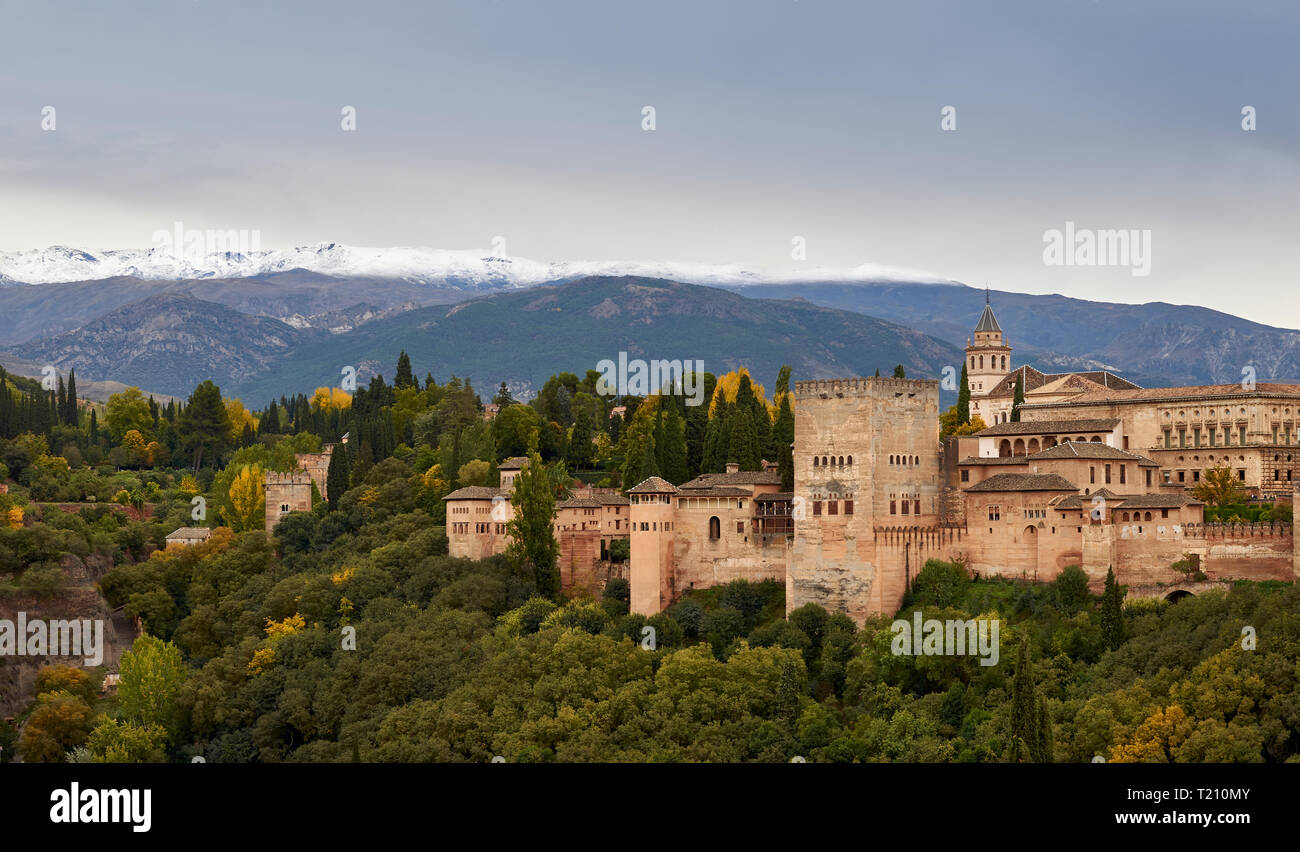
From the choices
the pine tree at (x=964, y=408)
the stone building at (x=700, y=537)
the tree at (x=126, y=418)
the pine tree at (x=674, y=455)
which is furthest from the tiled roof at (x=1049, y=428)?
the tree at (x=126, y=418)

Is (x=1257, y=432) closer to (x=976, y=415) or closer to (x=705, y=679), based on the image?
(x=976, y=415)

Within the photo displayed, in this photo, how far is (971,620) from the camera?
190 feet

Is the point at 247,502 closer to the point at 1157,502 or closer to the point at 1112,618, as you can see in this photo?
the point at 1157,502

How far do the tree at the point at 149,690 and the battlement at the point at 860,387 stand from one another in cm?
2970

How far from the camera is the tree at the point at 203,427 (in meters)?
115

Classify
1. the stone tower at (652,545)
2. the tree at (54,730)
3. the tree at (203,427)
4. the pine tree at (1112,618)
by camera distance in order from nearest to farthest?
the pine tree at (1112,618) → the stone tower at (652,545) → the tree at (54,730) → the tree at (203,427)

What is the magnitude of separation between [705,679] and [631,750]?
4254 millimetres

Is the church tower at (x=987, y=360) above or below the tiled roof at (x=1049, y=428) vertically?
above

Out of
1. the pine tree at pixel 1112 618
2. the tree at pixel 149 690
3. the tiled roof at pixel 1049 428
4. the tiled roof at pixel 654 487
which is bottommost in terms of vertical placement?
the tree at pixel 149 690

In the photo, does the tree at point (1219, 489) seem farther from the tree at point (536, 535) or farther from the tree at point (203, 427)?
the tree at point (203, 427)

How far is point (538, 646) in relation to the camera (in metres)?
63.2

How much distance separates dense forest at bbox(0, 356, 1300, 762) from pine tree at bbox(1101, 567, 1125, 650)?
107 millimetres

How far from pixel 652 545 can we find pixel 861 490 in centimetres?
934

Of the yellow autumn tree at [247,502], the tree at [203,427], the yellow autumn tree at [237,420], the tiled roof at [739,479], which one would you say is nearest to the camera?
the tiled roof at [739,479]
